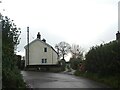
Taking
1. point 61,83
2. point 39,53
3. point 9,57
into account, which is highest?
point 39,53

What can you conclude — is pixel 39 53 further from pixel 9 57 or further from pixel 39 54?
pixel 9 57

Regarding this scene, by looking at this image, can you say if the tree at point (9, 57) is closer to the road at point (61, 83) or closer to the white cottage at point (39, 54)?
the road at point (61, 83)

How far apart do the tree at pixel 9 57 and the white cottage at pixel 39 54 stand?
2250 inches

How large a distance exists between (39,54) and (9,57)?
61.4 meters

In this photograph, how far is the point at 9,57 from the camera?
16.4 meters

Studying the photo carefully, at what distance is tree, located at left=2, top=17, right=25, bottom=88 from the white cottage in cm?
5714

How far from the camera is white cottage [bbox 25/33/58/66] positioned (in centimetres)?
7700

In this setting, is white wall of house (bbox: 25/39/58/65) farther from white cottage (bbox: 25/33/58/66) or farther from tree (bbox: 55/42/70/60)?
tree (bbox: 55/42/70/60)

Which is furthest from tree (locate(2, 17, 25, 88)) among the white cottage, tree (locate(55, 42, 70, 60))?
tree (locate(55, 42, 70, 60))

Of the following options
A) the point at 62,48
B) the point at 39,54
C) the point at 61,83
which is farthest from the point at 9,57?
the point at 62,48

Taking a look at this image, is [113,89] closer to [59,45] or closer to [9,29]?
[9,29]

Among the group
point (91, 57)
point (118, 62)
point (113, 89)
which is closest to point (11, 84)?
point (113, 89)

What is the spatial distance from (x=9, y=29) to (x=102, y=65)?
41.4ft

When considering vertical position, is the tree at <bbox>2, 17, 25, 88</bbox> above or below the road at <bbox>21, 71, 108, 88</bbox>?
above
